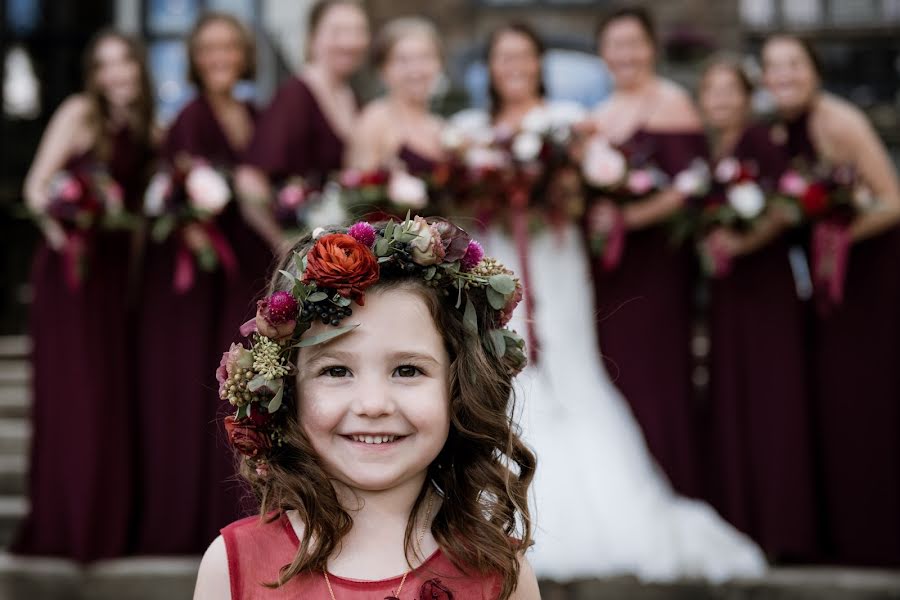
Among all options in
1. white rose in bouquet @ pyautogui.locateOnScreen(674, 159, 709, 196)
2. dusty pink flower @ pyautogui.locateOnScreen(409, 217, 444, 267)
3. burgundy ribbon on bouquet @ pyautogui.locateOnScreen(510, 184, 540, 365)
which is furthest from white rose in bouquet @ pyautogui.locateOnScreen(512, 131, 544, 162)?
dusty pink flower @ pyautogui.locateOnScreen(409, 217, 444, 267)

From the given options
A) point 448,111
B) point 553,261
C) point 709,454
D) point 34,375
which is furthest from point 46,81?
point 709,454

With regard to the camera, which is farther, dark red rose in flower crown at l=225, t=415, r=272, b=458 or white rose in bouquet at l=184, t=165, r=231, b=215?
white rose in bouquet at l=184, t=165, r=231, b=215

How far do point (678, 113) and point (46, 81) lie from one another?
730cm

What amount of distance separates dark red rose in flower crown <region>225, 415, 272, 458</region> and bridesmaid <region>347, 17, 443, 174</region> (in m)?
3.13

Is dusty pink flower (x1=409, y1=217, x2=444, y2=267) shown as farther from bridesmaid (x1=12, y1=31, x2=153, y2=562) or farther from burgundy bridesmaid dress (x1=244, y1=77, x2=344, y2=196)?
bridesmaid (x1=12, y1=31, x2=153, y2=562)

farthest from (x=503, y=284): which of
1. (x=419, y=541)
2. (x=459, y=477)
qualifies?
(x=419, y=541)

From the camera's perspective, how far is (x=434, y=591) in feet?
6.16

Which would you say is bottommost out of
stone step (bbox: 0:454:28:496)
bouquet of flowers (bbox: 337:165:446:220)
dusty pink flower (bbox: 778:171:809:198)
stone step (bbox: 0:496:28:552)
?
stone step (bbox: 0:496:28:552)

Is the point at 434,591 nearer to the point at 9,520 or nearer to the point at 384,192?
the point at 384,192

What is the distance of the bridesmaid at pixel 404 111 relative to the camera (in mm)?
5062

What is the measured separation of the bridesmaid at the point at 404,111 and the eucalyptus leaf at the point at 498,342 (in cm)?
301

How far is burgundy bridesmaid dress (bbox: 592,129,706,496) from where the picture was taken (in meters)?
4.82

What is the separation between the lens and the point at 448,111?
9477 mm

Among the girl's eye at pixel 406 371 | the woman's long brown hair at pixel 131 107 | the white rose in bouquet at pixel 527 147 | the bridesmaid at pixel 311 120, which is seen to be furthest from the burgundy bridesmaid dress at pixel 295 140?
the girl's eye at pixel 406 371
